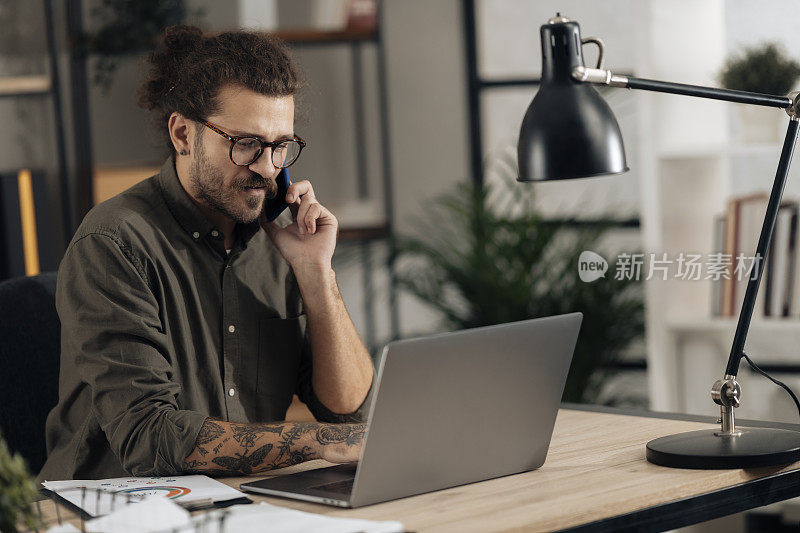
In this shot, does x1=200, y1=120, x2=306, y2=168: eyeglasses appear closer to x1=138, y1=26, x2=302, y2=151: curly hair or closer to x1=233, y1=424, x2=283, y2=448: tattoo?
x1=138, y1=26, x2=302, y2=151: curly hair

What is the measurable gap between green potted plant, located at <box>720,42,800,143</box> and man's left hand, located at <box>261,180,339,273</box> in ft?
4.75

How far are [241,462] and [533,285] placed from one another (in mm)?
2012

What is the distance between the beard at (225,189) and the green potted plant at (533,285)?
163cm

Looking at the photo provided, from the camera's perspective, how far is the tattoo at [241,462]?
153cm

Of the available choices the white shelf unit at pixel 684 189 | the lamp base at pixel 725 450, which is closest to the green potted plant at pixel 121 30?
the white shelf unit at pixel 684 189

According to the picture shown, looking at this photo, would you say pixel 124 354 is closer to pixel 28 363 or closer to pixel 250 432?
pixel 250 432

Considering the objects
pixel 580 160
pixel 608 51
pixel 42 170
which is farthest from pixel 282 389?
pixel 608 51

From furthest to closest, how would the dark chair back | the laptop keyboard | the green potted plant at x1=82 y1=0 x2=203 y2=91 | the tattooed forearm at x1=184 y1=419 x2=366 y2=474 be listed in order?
the green potted plant at x1=82 y1=0 x2=203 y2=91, the dark chair back, the tattooed forearm at x1=184 y1=419 x2=366 y2=474, the laptop keyboard

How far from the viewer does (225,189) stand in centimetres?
186

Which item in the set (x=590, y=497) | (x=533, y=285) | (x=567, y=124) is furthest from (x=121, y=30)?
(x=590, y=497)

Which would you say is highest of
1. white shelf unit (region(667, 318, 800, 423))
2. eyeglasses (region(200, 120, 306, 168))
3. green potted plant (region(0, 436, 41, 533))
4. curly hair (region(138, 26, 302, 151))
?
curly hair (region(138, 26, 302, 151))

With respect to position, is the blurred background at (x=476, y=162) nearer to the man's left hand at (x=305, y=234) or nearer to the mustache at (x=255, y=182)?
the man's left hand at (x=305, y=234)

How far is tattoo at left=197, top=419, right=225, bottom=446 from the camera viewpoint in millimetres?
1538

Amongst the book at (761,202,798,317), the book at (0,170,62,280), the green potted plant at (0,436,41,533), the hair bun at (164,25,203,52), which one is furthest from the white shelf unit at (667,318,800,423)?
the green potted plant at (0,436,41,533)
